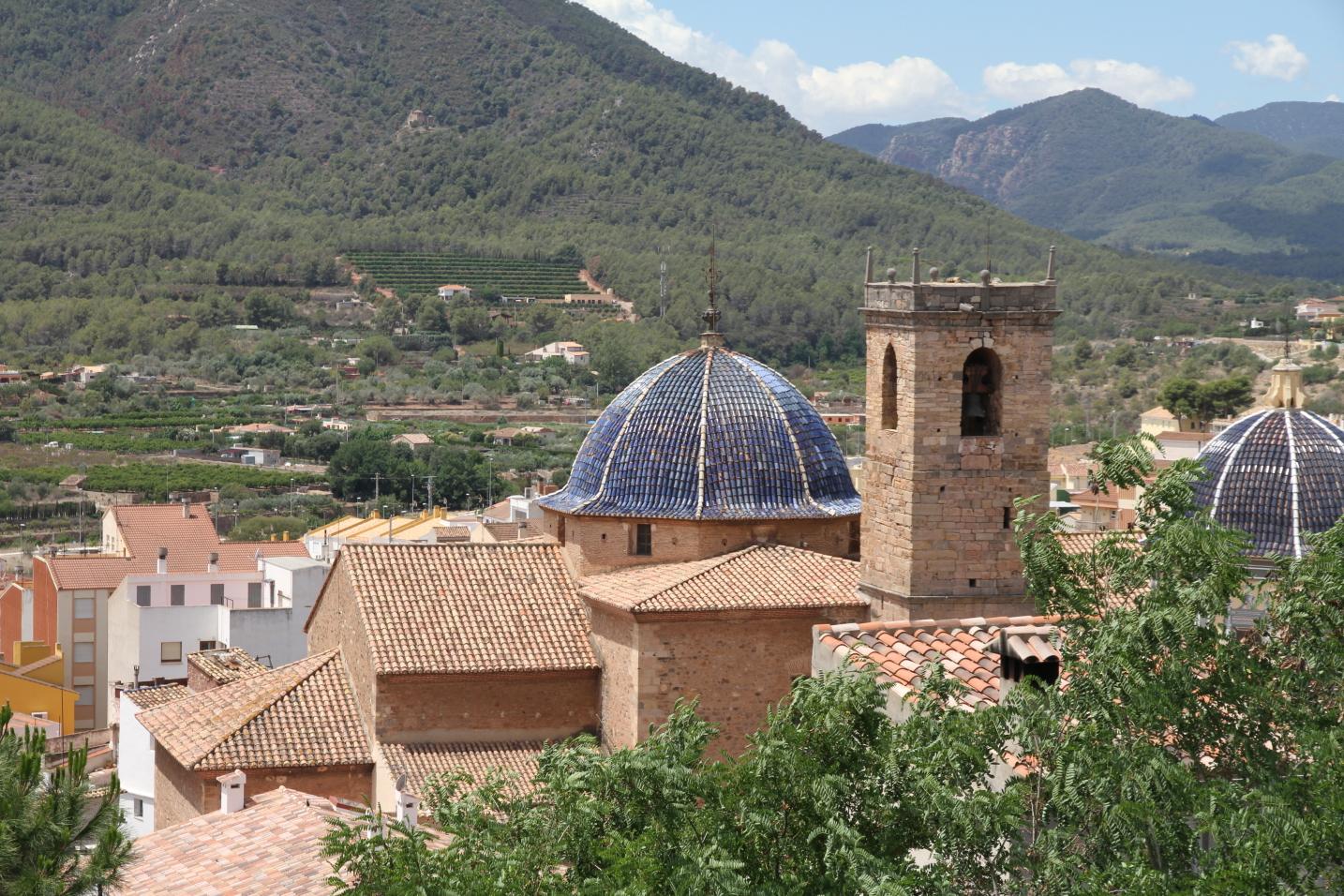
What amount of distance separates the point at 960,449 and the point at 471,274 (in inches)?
3214

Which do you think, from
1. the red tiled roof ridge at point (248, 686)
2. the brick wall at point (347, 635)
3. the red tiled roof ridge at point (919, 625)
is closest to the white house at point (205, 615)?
the brick wall at point (347, 635)

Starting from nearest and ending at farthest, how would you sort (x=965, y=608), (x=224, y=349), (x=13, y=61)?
(x=965, y=608), (x=224, y=349), (x=13, y=61)

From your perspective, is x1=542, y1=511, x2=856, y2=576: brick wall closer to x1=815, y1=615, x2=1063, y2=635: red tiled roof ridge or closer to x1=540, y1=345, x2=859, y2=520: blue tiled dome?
x1=540, y1=345, x2=859, y2=520: blue tiled dome

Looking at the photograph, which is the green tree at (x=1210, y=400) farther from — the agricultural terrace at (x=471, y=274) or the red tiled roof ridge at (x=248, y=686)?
the agricultural terrace at (x=471, y=274)

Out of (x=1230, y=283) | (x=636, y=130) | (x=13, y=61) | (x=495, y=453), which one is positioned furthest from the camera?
(x=13, y=61)

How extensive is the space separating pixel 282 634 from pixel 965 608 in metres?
13.7

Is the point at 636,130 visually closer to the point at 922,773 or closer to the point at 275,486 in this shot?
the point at 275,486

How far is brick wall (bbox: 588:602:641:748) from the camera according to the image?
17516mm

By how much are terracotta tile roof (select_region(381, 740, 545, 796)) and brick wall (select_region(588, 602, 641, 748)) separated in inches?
27.2

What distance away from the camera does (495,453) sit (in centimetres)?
6134

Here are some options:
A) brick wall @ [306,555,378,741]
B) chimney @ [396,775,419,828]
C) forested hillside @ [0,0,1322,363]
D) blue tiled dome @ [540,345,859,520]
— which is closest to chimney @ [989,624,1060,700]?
chimney @ [396,775,419,828]

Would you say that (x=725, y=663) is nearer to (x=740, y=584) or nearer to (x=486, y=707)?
(x=740, y=584)

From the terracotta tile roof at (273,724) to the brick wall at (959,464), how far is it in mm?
4977

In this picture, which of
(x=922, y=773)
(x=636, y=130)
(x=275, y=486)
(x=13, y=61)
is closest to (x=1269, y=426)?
(x=922, y=773)
